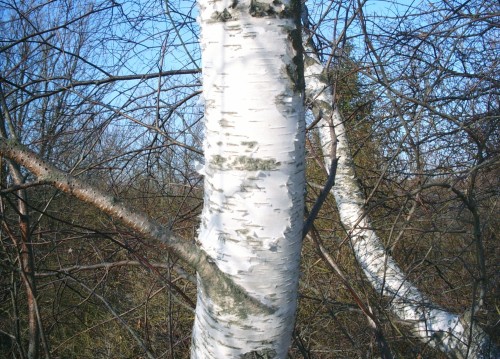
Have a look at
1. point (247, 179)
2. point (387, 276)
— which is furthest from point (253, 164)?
point (387, 276)

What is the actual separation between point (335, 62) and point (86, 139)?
183cm

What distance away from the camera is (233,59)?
93 cm

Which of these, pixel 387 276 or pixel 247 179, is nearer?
pixel 247 179

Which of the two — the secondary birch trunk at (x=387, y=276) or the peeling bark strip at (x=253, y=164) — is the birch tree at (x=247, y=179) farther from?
the secondary birch trunk at (x=387, y=276)

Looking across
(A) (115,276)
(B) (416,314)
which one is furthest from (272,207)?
(A) (115,276)

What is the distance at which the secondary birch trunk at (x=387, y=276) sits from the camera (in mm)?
2158

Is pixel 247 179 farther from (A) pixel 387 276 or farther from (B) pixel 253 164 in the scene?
(A) pixel 387 276

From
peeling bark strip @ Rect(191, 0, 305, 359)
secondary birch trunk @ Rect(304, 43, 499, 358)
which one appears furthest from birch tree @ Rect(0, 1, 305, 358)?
secondary birch trunk @ Rect(304, 43, 499, 358)

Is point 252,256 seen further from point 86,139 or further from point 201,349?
point 86,139

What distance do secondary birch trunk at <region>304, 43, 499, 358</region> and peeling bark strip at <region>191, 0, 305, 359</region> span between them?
96cm

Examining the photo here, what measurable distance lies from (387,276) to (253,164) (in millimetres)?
1990

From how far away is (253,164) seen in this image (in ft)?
3.04

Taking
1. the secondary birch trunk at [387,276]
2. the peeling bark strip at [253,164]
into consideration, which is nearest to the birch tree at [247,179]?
the peeling bark strip at [253,164]

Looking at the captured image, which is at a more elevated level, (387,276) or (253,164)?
(253,164)
